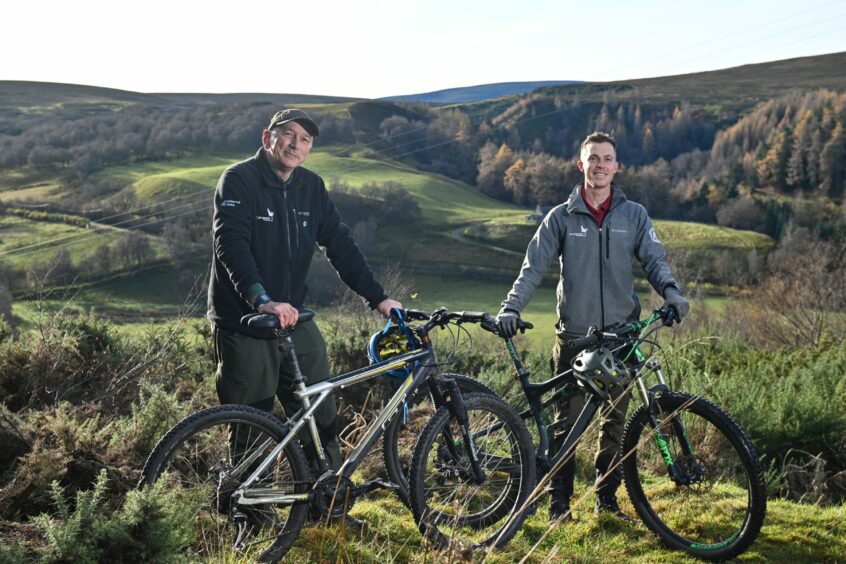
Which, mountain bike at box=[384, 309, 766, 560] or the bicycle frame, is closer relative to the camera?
mountain bike at box=[384, 309, 766, 560]

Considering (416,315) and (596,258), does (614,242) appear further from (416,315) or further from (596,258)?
(416,315)

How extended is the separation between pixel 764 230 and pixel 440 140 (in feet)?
217

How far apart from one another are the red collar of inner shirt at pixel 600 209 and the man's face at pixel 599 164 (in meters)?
0.10

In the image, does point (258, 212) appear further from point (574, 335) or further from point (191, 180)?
point (191, 180)

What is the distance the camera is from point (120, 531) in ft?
8.54

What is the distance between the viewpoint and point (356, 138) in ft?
440

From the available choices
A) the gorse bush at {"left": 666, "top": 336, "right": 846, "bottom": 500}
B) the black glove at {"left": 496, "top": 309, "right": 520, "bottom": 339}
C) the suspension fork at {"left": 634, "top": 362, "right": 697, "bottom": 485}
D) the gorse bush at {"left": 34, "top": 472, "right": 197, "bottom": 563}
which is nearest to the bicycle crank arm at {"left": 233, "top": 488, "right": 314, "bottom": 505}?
the gorse bush at {"left": 34, "top": 472, "right": 197, "bottom": 563}

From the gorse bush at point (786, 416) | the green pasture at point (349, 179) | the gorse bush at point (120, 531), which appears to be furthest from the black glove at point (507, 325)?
the green pasture at point (349, 179)

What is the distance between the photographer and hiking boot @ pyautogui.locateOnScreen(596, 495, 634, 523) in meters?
4.23

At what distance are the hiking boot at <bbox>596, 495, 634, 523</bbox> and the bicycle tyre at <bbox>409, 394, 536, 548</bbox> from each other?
0.56 m

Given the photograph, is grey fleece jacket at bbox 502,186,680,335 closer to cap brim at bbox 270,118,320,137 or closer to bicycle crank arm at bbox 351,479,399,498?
bicycle crank arm at bbox 351,479,399,498

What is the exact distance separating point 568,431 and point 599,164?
61.8 inches

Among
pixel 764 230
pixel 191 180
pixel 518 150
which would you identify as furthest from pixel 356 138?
pixel 764 230

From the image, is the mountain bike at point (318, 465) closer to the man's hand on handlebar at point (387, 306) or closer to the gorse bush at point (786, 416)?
the man's hand on handlebar at point (387, 306)
